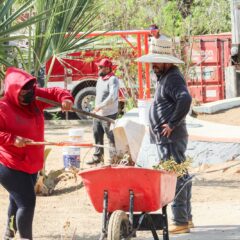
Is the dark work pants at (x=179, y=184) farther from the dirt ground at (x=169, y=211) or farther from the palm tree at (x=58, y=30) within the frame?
the palm tree at (x=58, y=30)

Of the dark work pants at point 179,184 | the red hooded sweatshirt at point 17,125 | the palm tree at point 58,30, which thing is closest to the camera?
the red hooded sweatshirt at point 17,125

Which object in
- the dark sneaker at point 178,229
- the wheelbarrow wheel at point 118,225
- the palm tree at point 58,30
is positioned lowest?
the dark sneaker at point 178,229

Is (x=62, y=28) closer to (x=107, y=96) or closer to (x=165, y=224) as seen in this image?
(x=107, y=96)

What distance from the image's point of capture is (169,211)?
9.03 m

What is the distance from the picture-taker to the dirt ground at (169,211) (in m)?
7.88

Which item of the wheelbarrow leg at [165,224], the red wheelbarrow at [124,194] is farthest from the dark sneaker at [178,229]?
the red wheelbarrow at [124,194]

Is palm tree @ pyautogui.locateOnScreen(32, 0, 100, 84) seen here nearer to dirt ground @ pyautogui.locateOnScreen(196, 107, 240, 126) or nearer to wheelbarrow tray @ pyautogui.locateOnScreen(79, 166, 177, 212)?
wheelbarrow tray @ pyautogui.locateOnScreen(79, 166, 177, 212)

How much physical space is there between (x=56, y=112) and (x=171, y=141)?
1427 centimetres

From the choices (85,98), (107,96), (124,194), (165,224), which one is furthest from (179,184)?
(85,98)

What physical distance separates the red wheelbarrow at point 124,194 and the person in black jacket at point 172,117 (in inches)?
40.1

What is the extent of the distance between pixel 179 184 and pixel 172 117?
64 centimetres

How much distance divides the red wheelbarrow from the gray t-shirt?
549 centimetres

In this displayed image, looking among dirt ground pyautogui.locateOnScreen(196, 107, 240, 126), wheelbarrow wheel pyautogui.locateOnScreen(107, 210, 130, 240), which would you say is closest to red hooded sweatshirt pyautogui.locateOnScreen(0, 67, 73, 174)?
wheelbarrow wheel pyautogui.locateOnScreen(107, 210, 130, 240)

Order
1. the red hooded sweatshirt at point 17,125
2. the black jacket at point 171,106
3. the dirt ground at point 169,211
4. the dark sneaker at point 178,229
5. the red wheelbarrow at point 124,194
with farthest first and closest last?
the dirt ground at point 169,211 → the dark sneaker at point 178,229 → the black jacket at point 171,106 → the red hooded sweatshirt at point 17,125 → the red wheelbarrow at point 124,194
